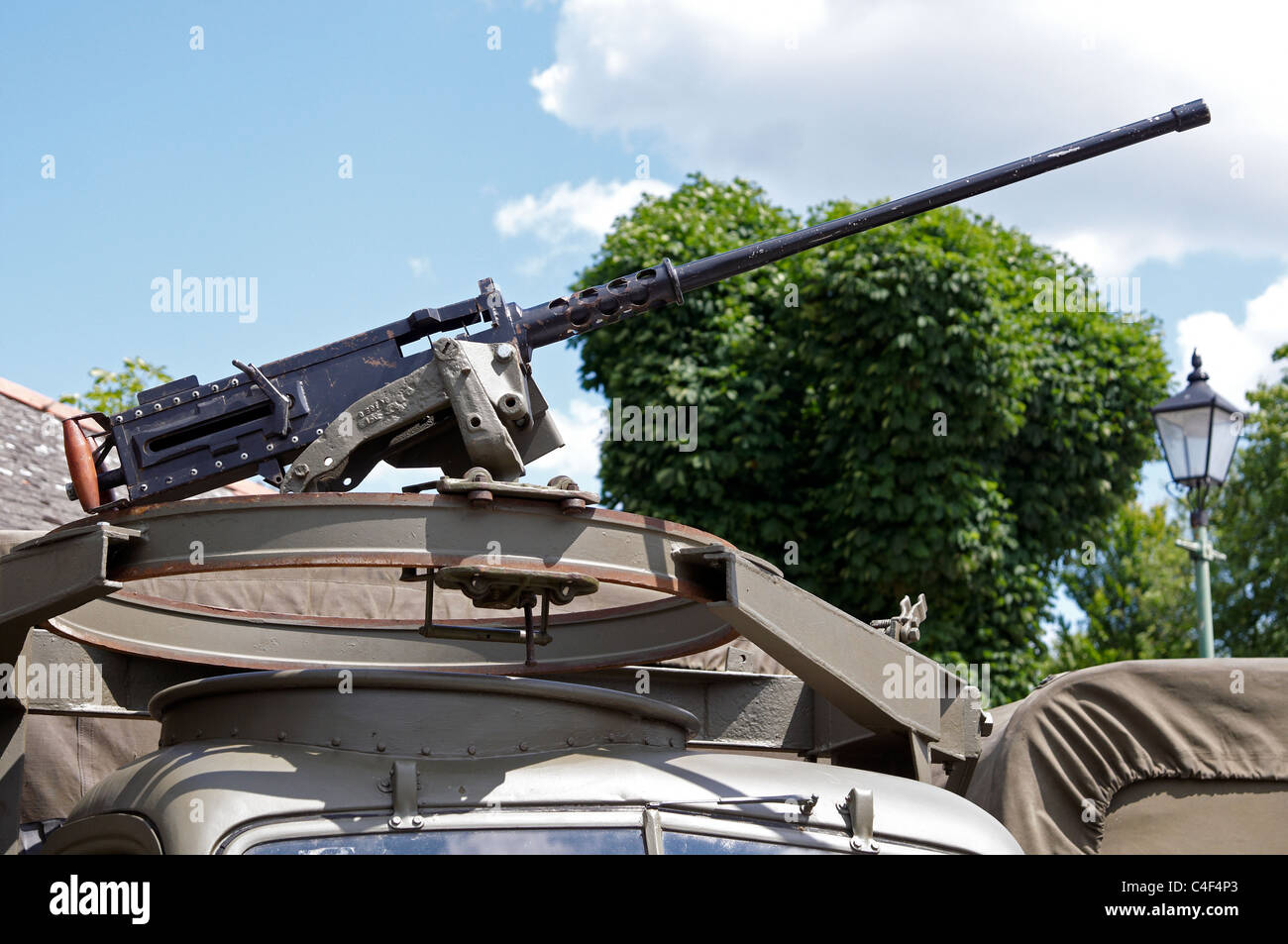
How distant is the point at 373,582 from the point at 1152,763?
12.2 feet

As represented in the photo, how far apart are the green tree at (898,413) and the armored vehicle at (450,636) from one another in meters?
10.6

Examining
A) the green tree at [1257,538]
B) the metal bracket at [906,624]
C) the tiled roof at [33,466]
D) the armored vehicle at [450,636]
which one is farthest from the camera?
the green tree at [1257,538]

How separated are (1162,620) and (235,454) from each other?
37644 millimetres

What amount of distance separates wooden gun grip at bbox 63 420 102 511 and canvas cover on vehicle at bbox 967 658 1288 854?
283 cm

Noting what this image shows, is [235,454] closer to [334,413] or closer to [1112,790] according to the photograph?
[334,413]

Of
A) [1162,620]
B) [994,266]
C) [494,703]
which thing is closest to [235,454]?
[494,703]

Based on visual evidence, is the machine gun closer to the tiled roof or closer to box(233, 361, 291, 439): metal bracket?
box(233, 361, 291, 439): metal bracket

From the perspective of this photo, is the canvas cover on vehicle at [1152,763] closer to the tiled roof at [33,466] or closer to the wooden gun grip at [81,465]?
the wooden gun grip at [81,465]

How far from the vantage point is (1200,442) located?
928 cm

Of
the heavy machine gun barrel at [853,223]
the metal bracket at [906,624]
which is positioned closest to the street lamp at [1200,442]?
the heavy machine gun barrel at [853,223]

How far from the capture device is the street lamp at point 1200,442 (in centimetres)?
924

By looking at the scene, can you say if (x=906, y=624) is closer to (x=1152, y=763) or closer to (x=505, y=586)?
(x=1152, y=763)

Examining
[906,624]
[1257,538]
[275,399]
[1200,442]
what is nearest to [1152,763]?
[906,624]
